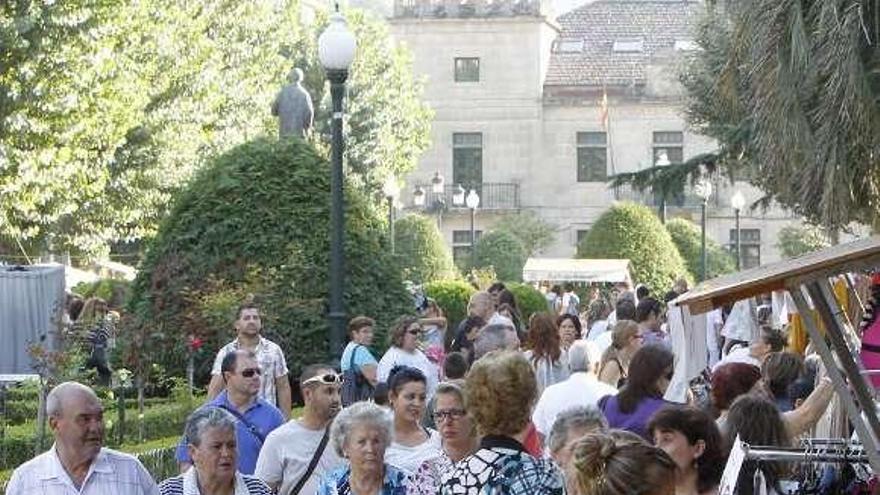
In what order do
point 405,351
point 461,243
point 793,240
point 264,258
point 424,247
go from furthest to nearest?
point 461,243 → point 793,240 → point 424,247 → point 264,258 → point 405,351

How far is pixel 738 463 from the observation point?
6.95 metres

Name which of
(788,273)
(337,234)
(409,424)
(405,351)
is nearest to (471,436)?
(409,424)

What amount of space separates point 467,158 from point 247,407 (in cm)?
6500

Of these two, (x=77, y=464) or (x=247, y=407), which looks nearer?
(x=77, y=464)

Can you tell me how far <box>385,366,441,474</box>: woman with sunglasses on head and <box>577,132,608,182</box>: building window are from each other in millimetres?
65531

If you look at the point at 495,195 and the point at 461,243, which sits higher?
the point at 495,195

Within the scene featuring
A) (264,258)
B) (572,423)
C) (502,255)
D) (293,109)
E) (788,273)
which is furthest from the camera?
(502,255)

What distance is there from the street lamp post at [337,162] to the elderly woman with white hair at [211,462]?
913 cm

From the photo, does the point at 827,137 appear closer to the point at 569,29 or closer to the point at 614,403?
the point at 614,403

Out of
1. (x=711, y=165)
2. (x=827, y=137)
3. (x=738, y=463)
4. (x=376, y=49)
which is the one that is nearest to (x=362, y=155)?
(x=376, y=49)

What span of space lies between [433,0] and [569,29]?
635 cm

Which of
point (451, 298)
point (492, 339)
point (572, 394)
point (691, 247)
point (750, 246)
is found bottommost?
point (750, 246)

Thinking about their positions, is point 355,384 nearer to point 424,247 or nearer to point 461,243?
point 424,247

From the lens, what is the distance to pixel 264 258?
65.9ft
